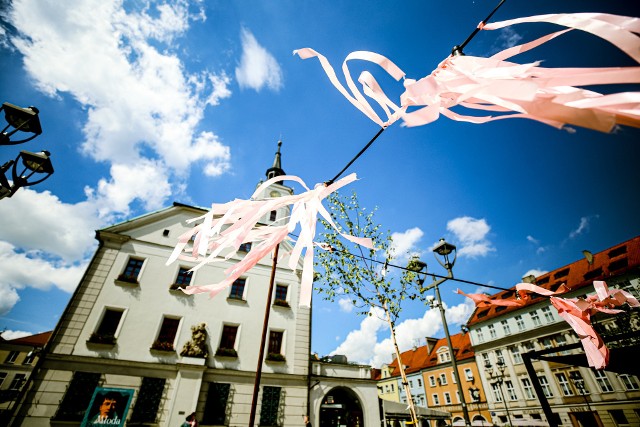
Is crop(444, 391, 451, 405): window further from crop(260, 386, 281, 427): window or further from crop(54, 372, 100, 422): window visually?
crop(54, 372, 100, 422): window

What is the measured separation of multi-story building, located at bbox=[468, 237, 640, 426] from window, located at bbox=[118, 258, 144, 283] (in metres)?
24.4

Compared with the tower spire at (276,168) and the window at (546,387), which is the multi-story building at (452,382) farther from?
the tower spire at (276,168)

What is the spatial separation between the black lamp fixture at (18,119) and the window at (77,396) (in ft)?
36.0

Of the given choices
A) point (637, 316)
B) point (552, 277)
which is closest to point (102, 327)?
point (637, 316)

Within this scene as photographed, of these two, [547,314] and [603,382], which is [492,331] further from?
[603,382]

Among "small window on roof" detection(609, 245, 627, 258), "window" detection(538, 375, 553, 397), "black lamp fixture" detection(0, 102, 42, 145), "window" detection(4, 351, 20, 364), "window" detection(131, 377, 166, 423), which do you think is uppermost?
"small window on roof" detection(609, 245, 627, 258)

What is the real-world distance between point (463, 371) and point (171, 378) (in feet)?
114

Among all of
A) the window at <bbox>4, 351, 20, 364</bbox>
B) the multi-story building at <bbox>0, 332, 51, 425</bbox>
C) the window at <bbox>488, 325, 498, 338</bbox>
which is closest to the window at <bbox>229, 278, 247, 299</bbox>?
the window at <bbox>488, 325, 498, 338</bbox>

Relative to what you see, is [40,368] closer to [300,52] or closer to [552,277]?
[300,52]

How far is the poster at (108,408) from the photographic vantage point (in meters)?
10.1

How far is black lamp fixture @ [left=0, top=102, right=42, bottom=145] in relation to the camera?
4500 mm

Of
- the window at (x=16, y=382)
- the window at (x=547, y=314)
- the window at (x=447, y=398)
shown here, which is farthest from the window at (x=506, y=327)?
the window at (x=16, y=382)

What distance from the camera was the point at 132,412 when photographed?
34.9ft

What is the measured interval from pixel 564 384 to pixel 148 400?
33.1 metres
